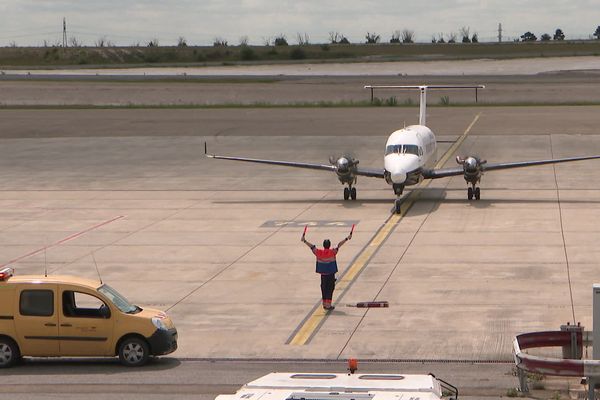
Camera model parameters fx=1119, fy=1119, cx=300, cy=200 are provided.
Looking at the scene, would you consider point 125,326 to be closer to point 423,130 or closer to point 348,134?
point 423,130

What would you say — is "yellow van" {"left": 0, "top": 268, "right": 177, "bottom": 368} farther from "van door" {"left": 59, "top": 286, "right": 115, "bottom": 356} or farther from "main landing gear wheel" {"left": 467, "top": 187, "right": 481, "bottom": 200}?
"main landing gear wheel" {"left": 467, "top": 187, "right": 481, "bottom": 200}

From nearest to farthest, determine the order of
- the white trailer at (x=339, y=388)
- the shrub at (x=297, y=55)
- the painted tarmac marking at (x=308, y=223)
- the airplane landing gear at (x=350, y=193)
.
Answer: the white trailer at (x=339, y=388)
the painted tarmac marking at (x=308, y=223)
the airplane landing gear at (x=350, y=193)
the shrub at (x=297, y=55)

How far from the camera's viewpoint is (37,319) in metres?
18.9

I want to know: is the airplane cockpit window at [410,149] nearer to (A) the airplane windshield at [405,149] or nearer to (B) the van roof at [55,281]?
(A) the airplane windshield at [405,149]

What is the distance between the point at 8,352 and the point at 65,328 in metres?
1.10

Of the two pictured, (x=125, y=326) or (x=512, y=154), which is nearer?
(x=125, y=326)

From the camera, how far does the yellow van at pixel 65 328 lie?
62.0 ft

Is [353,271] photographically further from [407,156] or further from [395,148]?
[395,148]

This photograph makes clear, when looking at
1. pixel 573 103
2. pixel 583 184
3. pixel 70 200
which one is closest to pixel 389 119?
pixel 573 103

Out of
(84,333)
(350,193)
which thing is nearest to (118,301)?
(84,333)

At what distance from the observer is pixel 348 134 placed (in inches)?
2506

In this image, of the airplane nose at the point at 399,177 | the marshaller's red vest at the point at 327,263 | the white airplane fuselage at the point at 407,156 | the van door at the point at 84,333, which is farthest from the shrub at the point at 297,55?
the van door at the point at 84,333

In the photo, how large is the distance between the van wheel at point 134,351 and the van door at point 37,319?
3.70ft

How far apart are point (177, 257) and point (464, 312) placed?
9374 millimetres
